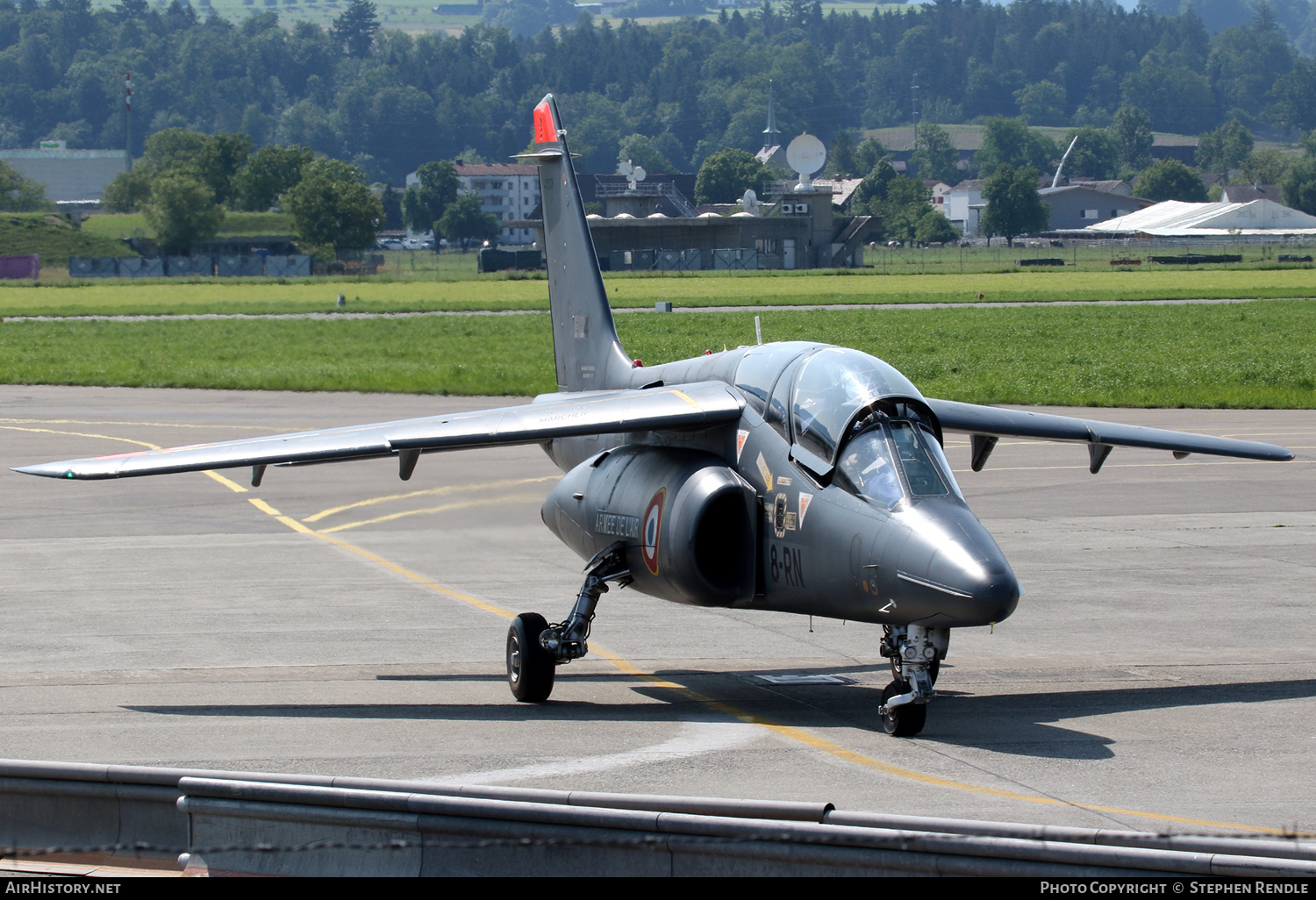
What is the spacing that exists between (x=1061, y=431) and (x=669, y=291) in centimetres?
8942

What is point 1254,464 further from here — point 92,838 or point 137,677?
point 92,838

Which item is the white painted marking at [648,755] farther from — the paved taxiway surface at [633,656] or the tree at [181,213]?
the tree at [181,213]

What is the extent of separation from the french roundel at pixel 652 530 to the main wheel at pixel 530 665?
123cm

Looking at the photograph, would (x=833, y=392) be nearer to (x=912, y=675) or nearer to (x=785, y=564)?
(x=785, y=564)

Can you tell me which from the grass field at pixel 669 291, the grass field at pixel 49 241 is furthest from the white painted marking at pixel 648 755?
the grass field at pixel 49 241

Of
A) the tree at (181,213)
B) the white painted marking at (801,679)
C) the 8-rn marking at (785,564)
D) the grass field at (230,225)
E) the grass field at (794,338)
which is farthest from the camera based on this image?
the grass field at (230,225)

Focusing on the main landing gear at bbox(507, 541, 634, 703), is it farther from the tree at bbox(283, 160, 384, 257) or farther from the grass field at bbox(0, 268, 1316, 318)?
the tree at bbox(283, 160, 384, 257)

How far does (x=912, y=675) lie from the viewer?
1149 cm

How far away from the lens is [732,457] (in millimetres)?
13352

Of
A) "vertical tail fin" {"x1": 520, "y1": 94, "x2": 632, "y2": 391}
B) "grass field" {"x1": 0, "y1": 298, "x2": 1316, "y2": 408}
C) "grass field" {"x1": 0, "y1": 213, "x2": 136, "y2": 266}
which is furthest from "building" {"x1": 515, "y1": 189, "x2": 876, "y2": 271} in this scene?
"vertical tail fin" {"x1": 520, "y1": 94, "x2": 632, "y2": 391}

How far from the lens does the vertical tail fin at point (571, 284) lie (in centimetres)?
1808

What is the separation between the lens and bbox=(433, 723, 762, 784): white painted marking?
417 inches

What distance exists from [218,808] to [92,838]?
1036 mm
